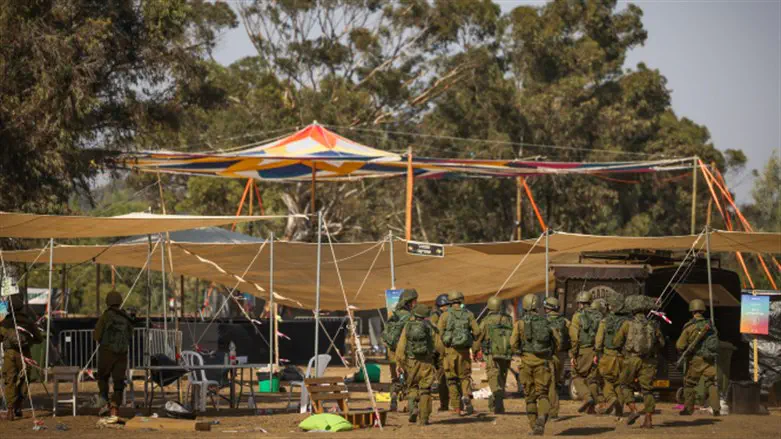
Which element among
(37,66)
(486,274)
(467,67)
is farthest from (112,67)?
(467,67)

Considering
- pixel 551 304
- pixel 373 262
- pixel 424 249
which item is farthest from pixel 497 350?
pixel 373 262

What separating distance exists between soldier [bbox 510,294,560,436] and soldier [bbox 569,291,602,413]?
3146 millimetres

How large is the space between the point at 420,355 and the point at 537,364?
5.20ft

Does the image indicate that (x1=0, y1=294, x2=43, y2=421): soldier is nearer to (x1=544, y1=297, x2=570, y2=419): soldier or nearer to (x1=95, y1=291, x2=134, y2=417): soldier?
(x1=95, y1=291, x2=134, y2=417): soldier

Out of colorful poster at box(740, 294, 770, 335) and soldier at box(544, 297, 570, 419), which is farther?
colorful poster at box(740, 294, 770, 335)

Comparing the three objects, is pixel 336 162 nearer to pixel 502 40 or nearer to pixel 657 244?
pixel 657 244

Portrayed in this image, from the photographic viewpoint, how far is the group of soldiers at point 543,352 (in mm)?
14547

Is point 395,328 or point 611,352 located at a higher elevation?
point 395,328

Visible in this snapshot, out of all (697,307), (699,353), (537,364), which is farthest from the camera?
(697,307)

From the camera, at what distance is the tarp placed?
20.1 m

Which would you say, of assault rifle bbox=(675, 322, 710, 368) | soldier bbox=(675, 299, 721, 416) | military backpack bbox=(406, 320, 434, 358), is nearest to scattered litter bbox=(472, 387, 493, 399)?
soldier bbox=(675, 299, 721, 416)

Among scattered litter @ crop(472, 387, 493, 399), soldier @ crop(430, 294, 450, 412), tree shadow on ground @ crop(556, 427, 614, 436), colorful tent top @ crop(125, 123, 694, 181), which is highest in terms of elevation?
colorful tent top @ crop(125, 123, 694, 181)

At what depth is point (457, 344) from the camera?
16.6m

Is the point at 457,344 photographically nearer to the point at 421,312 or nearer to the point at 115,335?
the point at 421,312
